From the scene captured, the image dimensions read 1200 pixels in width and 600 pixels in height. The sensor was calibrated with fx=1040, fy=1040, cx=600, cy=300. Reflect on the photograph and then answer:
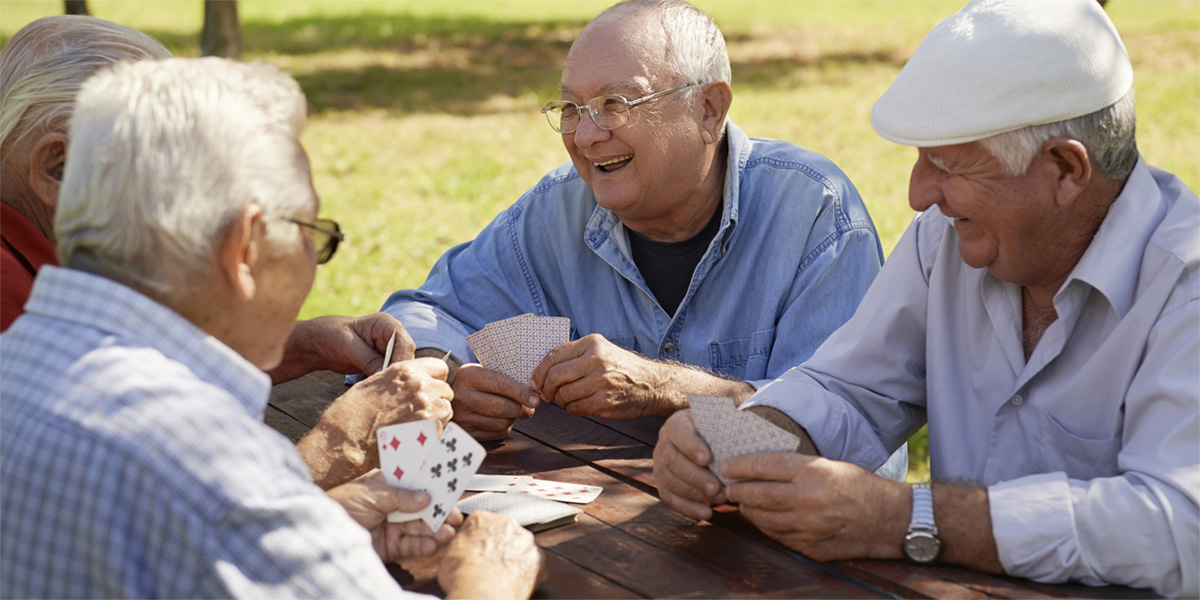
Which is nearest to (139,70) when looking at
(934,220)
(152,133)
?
(152,133)

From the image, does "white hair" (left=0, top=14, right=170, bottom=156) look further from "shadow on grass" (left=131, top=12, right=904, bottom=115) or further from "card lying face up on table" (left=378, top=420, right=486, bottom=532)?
"shadow on grass" (left=131, top=12, right=904, bottom=115)

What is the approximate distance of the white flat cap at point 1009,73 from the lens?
2.02 metres

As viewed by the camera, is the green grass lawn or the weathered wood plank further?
the green grass lawn

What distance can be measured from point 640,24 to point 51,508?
2.21 metres

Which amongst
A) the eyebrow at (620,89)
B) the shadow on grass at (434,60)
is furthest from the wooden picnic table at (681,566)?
the shadow on grass at (434,60)

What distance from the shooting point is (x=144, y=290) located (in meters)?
1.53

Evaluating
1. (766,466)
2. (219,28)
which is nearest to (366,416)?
(766,466)

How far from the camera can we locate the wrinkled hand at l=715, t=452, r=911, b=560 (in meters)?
1.97

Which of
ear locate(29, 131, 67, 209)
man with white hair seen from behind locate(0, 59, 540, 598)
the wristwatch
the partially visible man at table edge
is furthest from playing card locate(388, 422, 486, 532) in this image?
ear locate(29, 131, 67, 209)

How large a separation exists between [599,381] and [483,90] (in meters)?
11.5

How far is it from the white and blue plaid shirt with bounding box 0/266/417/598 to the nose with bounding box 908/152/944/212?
1371 millimetres

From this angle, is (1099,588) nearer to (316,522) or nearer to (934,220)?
(934,220)

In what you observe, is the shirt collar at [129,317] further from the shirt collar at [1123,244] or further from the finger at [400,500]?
the shirt collar at [1123,244]

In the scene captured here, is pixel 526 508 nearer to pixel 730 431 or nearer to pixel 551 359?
pixel 730 431
